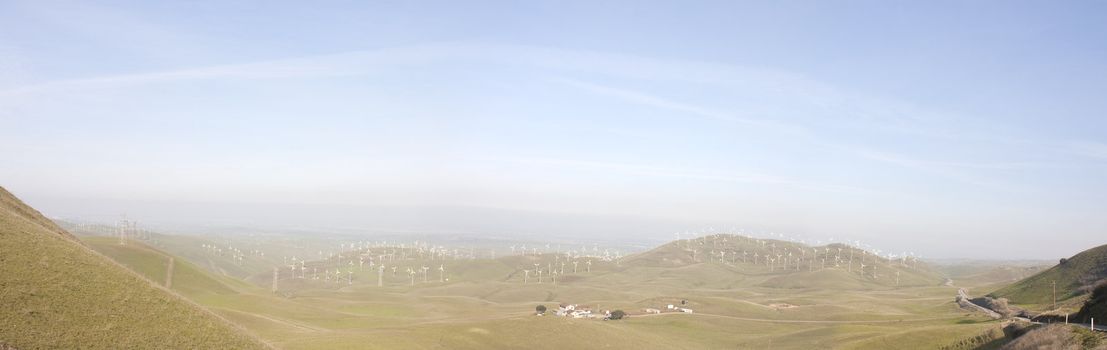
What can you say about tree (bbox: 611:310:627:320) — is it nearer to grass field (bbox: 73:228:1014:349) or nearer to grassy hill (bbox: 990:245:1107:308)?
grass field (bbox: 73:228:1014:349)

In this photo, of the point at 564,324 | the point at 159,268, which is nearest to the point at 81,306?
the point at 564,324

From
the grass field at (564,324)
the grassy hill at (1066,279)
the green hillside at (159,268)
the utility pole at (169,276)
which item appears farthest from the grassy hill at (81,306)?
the grassy hill at (1066,279)

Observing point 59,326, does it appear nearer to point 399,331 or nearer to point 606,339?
point 399,331

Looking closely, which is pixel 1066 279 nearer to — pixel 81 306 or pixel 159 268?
pixel 81 306

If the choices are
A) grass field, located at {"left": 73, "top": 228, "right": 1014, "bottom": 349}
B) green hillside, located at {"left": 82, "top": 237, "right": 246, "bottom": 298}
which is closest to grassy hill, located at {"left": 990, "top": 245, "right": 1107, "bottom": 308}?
grass field, located at {"left": 73, "top": 228, "right": 1014, "bottom": 349}

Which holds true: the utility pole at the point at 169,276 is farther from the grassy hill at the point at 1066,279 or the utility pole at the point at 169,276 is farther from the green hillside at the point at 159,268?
the grassy hill at the point at 1066,279
